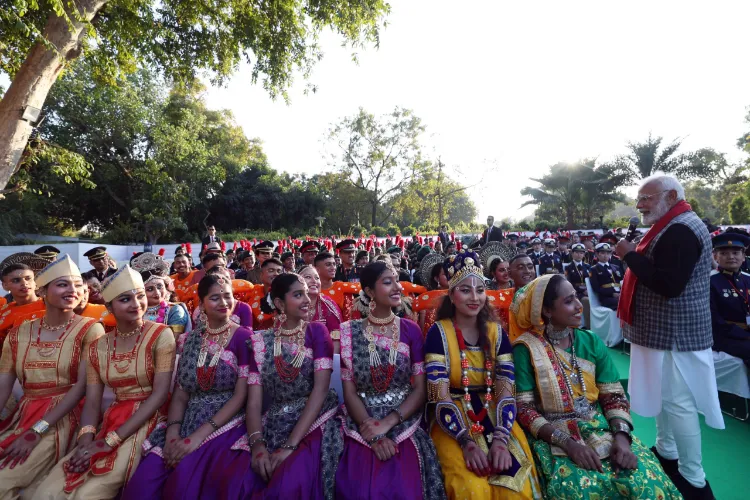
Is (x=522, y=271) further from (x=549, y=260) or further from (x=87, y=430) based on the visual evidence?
(x=549, y=260)

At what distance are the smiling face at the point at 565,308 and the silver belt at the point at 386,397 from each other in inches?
40.4

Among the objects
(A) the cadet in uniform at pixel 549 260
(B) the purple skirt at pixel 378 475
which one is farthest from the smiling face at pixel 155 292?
(A) the cadet in uniform at pixel 549 260

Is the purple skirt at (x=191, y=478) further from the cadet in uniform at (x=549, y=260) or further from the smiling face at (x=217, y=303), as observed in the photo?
the cadet in uniform at (x=549, y=260)

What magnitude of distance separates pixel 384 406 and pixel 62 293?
2.32 meters

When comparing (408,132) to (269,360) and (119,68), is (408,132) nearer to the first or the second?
(119,68)

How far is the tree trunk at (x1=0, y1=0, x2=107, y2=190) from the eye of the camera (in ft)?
20.0

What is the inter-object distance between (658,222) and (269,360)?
2.81 meters

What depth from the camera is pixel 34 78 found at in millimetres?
6168

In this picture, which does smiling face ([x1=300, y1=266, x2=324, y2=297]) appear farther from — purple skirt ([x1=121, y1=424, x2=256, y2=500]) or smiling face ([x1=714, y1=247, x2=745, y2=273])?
smiling face ([x1=714, y1=247, x2=745, y2=273])

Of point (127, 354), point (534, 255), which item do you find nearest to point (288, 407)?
point (127, 354)

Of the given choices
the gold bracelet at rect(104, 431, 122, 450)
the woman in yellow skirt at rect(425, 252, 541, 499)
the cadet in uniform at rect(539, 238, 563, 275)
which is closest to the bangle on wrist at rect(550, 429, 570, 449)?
the woman in yellow skirt at rect(425, 252, 541, 499)

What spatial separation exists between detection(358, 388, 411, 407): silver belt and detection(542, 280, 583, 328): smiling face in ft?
3.37

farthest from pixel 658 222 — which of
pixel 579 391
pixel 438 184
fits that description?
pixel 438 184

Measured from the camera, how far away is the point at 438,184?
31.5 meters
